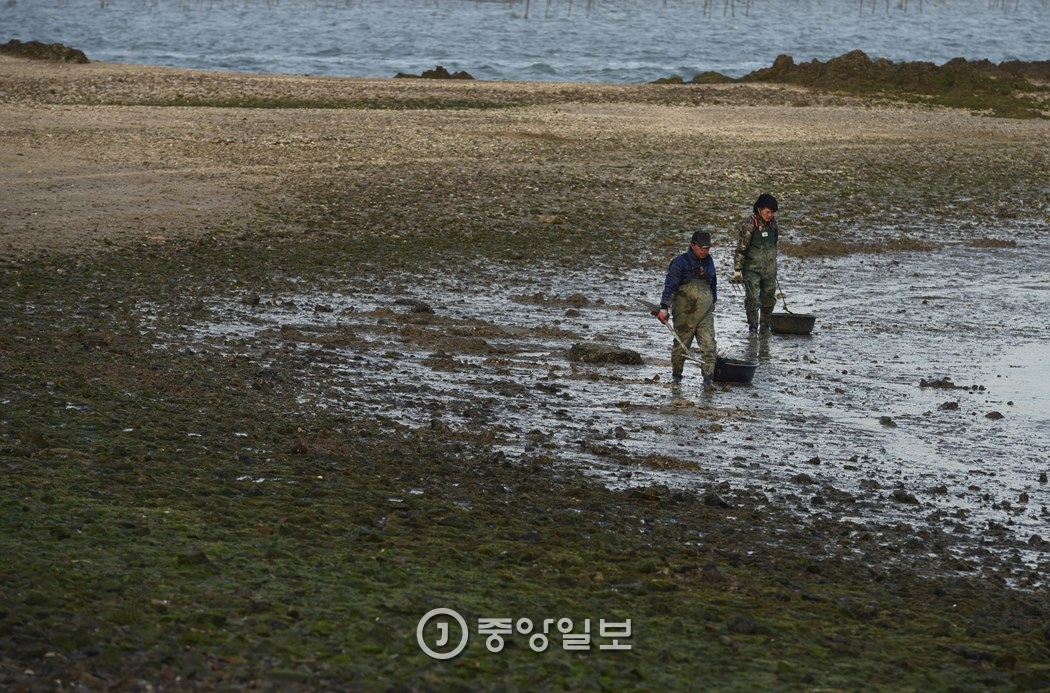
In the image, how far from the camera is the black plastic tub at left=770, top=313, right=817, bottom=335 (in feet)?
50.4

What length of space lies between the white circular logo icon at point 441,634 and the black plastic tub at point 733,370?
6457mm

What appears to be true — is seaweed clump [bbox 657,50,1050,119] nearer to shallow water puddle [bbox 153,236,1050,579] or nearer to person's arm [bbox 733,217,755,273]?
shallow water puddle [bbox 153,236,1050,579]

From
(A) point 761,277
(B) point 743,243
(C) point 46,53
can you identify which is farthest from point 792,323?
(C) point 46,53

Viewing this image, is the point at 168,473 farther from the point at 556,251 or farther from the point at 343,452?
the point at 556,251

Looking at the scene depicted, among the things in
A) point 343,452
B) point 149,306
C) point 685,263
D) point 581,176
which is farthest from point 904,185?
point 343,452

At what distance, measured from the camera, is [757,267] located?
15508 mm

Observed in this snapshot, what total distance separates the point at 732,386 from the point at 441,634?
266 inches

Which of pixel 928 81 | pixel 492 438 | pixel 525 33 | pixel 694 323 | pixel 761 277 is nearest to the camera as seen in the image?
pixel 492 438

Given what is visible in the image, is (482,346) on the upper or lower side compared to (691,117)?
lower

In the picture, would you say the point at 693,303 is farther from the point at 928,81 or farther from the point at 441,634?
the point at 928,81

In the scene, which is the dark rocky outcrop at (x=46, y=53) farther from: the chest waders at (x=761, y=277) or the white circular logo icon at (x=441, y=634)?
the white circular logo icon at (x=441, y=634)

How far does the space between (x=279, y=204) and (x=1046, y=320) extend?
35.6 ft

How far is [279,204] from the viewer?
70.4 ft

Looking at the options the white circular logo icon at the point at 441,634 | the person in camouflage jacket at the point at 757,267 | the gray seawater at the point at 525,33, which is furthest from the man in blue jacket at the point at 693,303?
the gray seawater at the point at 525,33
